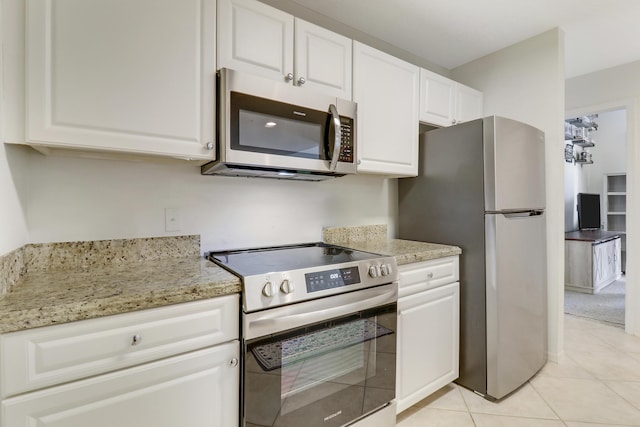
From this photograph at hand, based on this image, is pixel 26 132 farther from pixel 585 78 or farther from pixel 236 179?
pixel 585 78

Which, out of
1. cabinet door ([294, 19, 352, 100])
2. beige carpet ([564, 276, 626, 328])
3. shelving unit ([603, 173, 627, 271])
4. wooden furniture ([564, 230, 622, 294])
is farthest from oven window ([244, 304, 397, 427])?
shelving unit ([603, 173, 627, 271])

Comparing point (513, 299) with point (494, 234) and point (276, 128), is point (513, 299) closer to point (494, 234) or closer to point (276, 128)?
point (494, 234)

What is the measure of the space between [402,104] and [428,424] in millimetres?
1901

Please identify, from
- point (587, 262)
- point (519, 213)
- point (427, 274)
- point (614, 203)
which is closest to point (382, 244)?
point (427, 274)

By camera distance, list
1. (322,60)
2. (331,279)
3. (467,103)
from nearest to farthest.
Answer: (331,279) → (322,60) → (467,103)

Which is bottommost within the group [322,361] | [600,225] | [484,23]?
[322,361]

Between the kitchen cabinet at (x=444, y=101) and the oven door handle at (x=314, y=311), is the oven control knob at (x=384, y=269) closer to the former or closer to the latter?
the oven door handle at (x=314, y=311)

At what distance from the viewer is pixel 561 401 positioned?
5.98 feet

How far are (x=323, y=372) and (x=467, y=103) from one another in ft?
7.59

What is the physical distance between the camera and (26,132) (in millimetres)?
1020

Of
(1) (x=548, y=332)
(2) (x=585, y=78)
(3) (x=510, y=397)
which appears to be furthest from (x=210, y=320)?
(2) (x=585, y=78)

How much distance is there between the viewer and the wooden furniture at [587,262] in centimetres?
396

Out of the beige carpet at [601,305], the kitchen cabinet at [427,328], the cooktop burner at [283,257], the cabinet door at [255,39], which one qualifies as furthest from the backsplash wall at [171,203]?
the beige carpet at [601,305]

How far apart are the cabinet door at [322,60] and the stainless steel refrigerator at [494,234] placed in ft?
2.62
